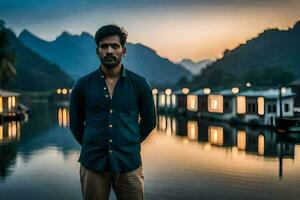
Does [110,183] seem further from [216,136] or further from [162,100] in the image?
[162,100]

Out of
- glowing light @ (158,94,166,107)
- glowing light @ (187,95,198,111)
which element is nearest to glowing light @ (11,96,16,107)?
glowing light @ (187,95,198,111)

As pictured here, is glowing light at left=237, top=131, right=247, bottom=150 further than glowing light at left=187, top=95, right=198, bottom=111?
No

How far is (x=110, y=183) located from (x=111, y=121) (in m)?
0.61

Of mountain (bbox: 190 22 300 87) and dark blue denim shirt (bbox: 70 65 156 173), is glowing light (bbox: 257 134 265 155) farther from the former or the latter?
mountain (bbox: 190 22 300 87)

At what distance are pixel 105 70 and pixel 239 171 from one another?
1635 centimetres

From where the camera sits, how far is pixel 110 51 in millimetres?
4516

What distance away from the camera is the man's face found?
454 cm

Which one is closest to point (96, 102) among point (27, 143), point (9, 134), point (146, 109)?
point (146, 109)

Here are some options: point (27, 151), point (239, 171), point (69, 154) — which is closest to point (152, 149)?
point (69, 154)

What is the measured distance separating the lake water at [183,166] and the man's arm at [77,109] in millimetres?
10271

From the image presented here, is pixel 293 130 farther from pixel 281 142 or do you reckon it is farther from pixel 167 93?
pixel 167 93

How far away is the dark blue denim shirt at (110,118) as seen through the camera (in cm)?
445

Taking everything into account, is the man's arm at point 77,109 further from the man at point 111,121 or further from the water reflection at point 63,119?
the water reflection at point 63,119

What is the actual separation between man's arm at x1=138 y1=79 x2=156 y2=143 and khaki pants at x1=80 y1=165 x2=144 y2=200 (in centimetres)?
50
